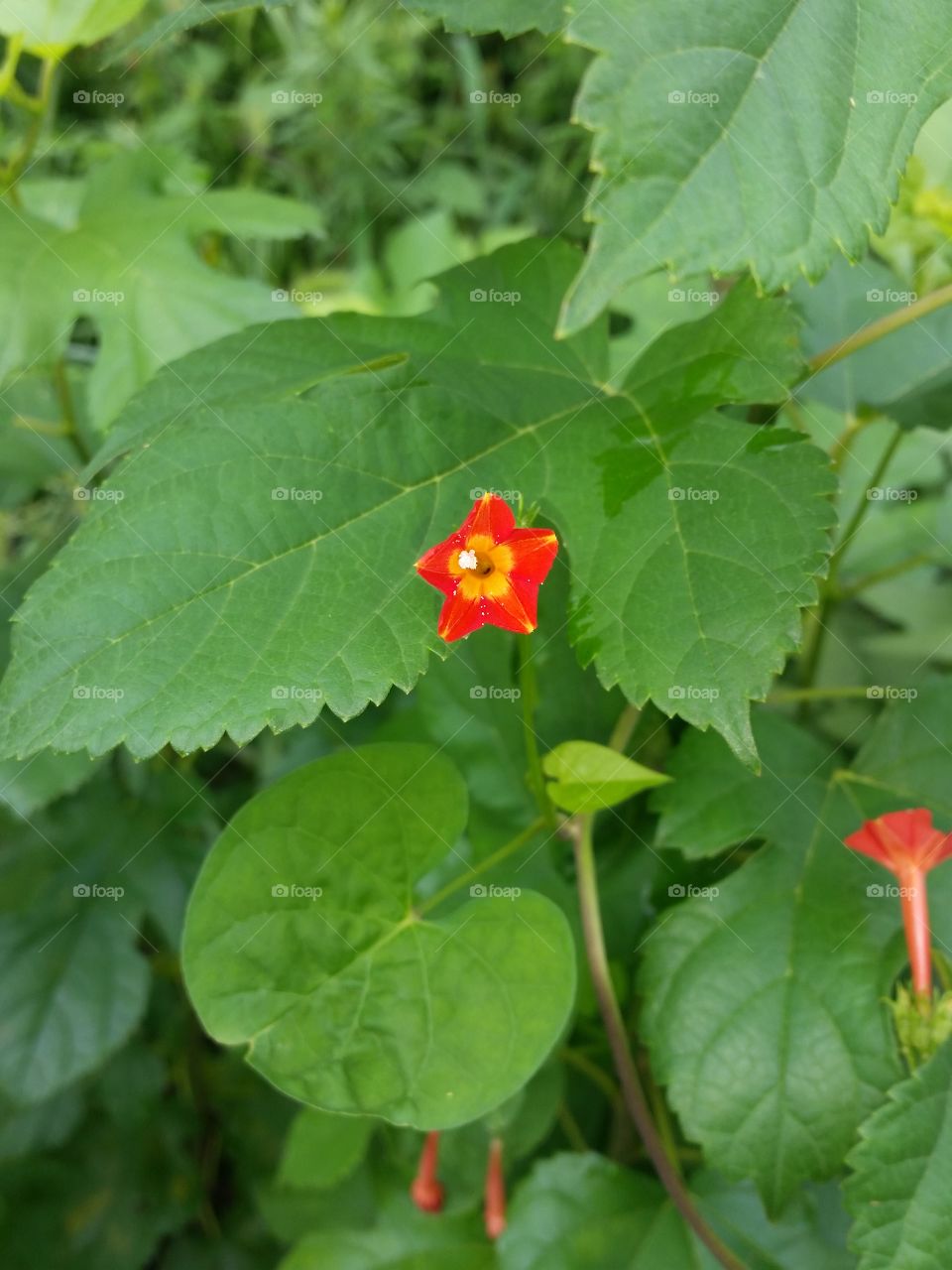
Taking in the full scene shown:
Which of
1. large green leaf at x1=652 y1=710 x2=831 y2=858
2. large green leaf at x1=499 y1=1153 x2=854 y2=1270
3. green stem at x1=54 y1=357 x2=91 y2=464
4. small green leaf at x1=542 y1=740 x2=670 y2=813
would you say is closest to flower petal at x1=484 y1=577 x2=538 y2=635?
small green leaf at x1=542 y1=740 x2=670 y2=813

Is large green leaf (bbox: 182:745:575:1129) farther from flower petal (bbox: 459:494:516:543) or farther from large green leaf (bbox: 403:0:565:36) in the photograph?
large green leaf (bbox: 403:0:565:36)

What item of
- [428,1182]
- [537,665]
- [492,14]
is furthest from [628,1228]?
[492,14]

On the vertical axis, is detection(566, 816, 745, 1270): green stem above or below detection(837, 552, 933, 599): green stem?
below

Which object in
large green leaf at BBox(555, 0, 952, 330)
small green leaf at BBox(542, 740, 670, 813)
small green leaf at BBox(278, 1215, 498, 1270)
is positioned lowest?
small green leaf at BBox(278, 1215, 498, 1270)

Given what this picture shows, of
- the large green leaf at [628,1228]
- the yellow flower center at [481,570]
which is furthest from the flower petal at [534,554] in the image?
the large green leaf at [628,1228]

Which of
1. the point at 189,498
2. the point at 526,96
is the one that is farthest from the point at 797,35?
the point at 526,96

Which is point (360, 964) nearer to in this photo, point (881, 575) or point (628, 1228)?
point (628, 1228)

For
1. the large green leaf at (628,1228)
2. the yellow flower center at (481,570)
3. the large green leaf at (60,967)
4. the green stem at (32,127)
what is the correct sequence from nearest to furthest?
the yellow flower center at (481,570) < the large green leaf at (628,1228) < the green stem at (32,127) < the large green leaf at (60,967)

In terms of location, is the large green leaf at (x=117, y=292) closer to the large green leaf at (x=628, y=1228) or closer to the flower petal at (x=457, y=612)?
the flower petal at (x=457, y=612)
